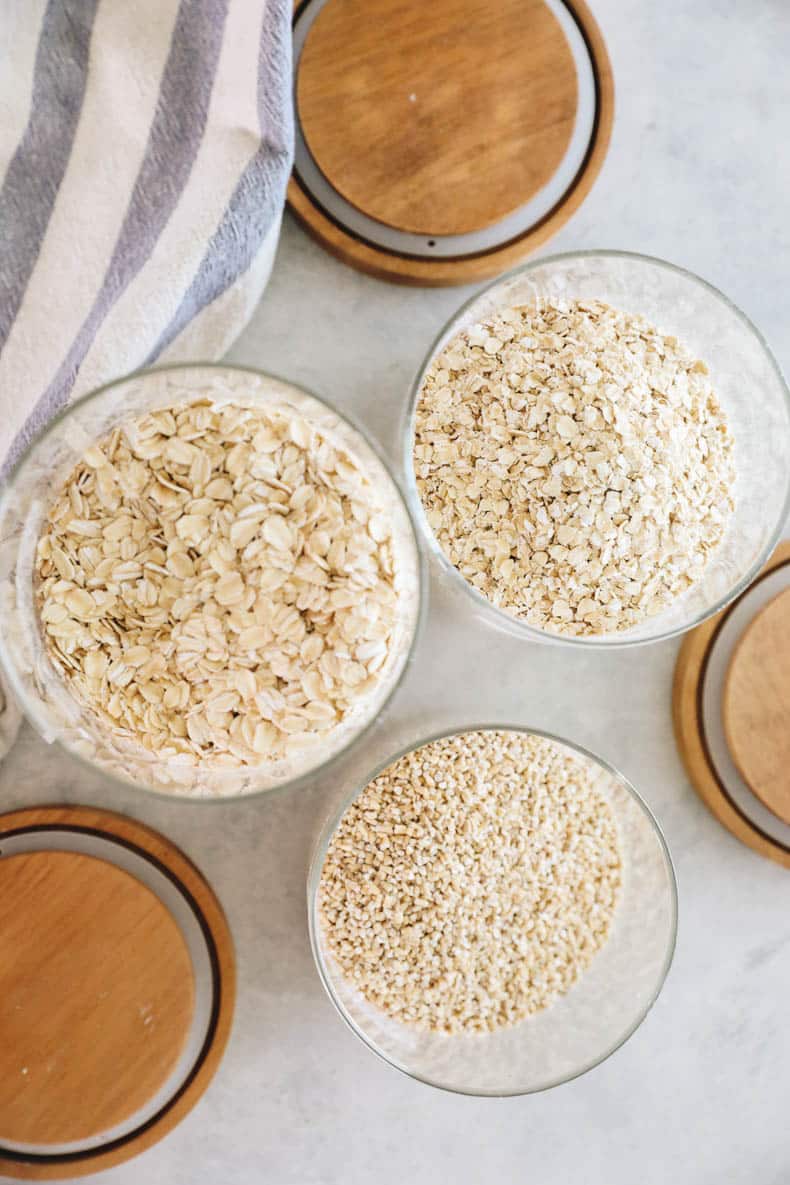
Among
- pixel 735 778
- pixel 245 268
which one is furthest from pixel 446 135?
pixel 735 778

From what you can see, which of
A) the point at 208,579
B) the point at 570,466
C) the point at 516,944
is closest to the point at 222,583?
the point at 208,579

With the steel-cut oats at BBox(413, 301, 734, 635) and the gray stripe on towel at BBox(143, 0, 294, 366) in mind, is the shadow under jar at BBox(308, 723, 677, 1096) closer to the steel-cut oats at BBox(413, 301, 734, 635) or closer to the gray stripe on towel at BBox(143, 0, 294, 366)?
the steel-cut oats at BBox(413, 301, 734, 635)

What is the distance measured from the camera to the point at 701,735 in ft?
2.80

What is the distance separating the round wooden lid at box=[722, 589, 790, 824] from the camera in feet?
2.75

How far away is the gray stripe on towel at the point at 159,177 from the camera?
0.65 metres

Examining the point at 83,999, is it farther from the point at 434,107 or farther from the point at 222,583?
the point at 434,107

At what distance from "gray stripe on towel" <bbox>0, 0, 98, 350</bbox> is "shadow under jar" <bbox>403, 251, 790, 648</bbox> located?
284mm

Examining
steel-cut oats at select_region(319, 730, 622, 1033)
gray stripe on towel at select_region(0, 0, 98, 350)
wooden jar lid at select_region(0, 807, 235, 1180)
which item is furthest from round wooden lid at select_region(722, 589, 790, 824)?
gray stripe on towel at select_region(0, 0, 98, 350)

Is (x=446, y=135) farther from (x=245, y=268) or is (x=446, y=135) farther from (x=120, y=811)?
(x=120, y=811)

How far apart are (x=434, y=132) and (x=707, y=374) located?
306 mm

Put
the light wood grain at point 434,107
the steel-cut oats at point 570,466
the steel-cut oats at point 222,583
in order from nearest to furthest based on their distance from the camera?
the steel-cut oats at point 222,583
the steel-cut oats at point 570,466
the light wood grain at point 434,107

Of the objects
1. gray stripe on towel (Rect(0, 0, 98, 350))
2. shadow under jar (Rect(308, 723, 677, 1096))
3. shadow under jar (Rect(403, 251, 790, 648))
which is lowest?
shadow under jar (Rect(308, 723, 677, 1096))

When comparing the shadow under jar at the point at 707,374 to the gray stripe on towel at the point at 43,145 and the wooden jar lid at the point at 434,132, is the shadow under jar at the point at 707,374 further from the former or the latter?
the gray stripe on towel at the point at 43,145

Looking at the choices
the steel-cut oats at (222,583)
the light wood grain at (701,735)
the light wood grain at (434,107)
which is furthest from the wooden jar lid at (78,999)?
the light wood grain at (434,107)
